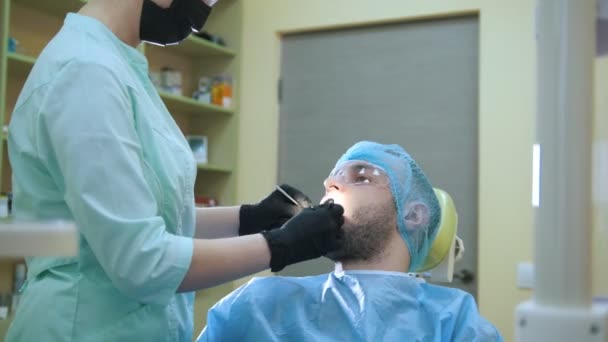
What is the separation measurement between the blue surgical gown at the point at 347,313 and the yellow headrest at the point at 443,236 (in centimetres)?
16

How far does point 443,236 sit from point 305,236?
2.18 feet

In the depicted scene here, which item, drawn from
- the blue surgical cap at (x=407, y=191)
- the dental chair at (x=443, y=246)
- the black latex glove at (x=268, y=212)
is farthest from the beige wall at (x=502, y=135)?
the black latex glove at (x=268, y=212)

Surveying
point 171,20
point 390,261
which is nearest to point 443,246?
point 390,261

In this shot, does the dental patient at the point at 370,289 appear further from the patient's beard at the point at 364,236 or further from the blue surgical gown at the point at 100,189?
the blue surgical gown at the point at 100,189

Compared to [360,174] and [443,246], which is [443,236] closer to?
[443,246]

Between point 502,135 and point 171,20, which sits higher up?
point 171,20

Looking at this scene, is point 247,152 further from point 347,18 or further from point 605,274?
point 605,274

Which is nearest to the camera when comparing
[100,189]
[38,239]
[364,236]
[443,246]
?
[38,239]

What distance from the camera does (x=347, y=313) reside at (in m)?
1.83

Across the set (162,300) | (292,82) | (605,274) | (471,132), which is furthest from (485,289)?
(605,274)

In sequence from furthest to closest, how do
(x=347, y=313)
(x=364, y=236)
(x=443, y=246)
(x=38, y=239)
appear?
(x=443, y=246) < (x=364, y=236) < (x=347, y=313) < (x=38, y=239)

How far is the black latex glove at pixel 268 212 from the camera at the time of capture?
→ 6.31 ft

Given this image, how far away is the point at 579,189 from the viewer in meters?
0.79

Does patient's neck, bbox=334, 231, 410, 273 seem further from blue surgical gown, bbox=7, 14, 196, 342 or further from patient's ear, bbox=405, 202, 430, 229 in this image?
blue surgical gown, bbox=7, 14, 196, 342
